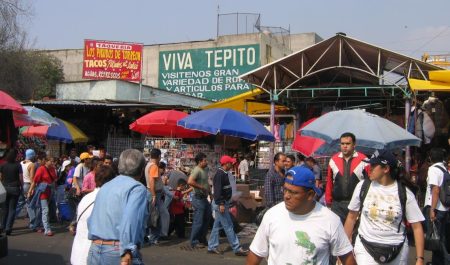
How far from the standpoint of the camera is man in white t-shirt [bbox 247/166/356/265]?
3.73 metres

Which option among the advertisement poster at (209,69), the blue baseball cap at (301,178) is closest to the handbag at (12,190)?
the blue baseball cap at (301,178)

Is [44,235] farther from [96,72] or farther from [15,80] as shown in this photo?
[96,72]

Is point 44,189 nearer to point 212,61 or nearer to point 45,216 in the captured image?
point 45,216

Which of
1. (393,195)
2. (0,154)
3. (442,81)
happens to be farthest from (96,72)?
(393,195)

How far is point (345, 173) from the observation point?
6.94 meters

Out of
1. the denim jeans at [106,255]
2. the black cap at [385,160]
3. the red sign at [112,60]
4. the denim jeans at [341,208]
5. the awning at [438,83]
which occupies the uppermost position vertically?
the red sign at [112,60]

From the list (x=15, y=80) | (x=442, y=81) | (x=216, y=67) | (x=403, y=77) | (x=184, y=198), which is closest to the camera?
(x=442, y=81)

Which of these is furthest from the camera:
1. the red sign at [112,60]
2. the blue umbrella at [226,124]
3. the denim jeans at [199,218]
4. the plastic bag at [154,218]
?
the red sign at [112,60]

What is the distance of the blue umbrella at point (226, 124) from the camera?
1201cm

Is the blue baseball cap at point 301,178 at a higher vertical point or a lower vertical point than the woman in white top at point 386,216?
higher

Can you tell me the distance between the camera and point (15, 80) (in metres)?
29.0

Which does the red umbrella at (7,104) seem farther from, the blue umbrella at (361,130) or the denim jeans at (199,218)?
the blue umbrella at (361,130)

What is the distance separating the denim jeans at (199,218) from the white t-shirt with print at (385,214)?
5.36 meters

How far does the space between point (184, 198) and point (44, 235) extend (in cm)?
306
